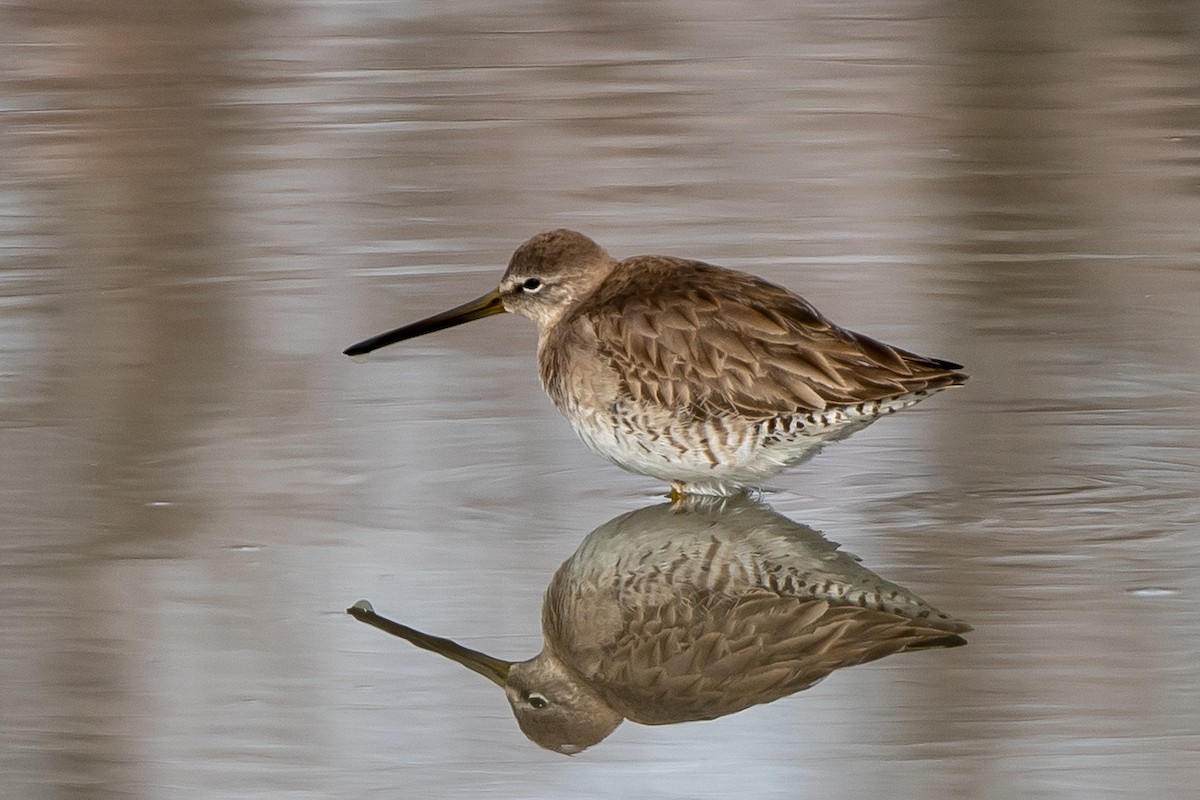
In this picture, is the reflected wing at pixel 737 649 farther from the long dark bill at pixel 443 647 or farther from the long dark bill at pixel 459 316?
the long dark bill at pixel 459 316

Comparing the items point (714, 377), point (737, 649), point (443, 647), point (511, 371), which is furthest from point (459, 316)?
point (737, 649)

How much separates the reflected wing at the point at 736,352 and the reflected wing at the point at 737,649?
28.2 inches

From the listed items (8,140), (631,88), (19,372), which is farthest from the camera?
(631,88)

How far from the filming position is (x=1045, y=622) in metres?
4.56

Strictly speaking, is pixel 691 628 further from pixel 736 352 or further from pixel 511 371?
pixel 511 371

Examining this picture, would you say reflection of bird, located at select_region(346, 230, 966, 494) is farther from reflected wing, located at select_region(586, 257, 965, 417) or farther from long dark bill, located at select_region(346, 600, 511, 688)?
long dark bill, located at select_region(346, 600, 511, 688)

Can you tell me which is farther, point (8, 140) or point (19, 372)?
point (8, 140)

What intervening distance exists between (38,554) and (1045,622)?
258 cm

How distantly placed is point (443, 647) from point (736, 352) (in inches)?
52.3

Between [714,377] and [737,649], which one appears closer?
[737,649]

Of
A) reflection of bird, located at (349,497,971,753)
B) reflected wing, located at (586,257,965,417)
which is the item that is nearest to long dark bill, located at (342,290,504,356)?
reflected wing, located at (586,257,965,417)

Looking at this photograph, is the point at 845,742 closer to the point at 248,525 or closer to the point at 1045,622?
the point at 1045,622

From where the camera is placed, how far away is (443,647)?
4570 mm

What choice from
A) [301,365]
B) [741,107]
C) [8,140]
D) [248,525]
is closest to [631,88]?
[741,107]
